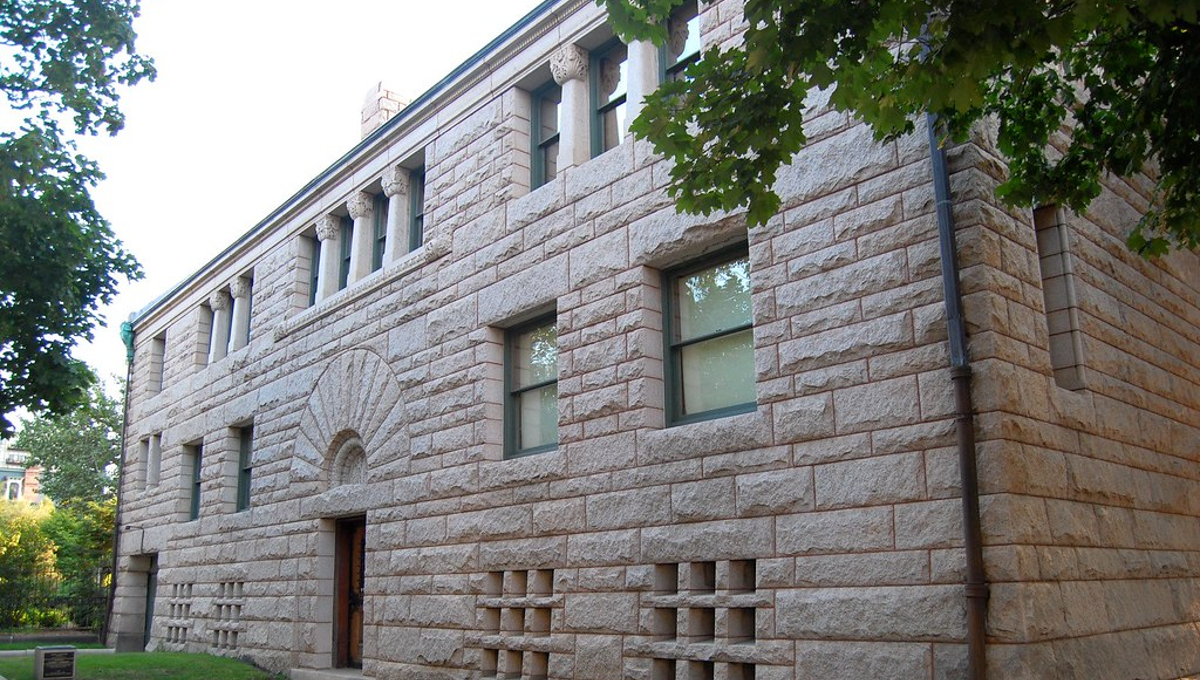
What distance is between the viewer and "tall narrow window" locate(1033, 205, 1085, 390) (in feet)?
27.9

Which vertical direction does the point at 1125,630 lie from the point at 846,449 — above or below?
below

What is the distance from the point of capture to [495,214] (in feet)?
41.4

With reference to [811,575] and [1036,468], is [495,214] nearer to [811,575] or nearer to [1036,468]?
[811,575]

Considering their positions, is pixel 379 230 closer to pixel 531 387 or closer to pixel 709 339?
pixel 531 387

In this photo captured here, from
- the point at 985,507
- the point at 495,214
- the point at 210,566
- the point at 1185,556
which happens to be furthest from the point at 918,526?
the point at 210,566

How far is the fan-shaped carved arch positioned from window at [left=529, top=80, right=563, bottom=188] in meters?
3.52

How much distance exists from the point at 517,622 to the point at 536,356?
309cm

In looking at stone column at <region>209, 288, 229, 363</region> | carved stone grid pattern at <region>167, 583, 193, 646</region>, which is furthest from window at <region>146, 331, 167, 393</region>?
carved stone grid pattern at <region>167, 583, 193, 646</region>

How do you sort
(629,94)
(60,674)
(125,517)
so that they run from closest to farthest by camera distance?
(629,94), (60,674), (125,517)

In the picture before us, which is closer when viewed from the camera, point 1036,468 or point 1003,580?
point 1003,580

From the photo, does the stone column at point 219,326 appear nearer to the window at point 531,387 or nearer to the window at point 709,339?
the window at point 531,387

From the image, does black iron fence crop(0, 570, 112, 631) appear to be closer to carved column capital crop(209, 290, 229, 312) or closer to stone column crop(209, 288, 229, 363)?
stone column crop(209, 288, 229, 363)

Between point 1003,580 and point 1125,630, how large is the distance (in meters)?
1.83

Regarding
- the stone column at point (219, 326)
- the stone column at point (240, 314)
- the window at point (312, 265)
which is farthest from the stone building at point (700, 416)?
the stone column at point (219, 326)
